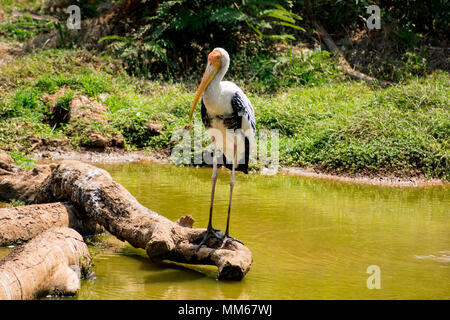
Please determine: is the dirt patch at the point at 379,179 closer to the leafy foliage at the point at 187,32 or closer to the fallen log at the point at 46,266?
the fallen log at the point at 46,266

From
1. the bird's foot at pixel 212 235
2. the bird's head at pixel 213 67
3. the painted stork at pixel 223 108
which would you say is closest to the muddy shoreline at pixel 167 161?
the painted stork at pixel 223 108

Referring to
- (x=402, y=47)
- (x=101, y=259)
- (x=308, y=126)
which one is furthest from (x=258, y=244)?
(x=402, y=47)

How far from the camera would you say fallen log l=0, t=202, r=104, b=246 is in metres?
5.65

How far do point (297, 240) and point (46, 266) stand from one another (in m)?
2.73

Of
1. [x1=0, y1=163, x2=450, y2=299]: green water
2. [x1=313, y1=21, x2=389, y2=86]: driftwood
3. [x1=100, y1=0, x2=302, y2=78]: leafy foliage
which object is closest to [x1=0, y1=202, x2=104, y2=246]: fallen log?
[x1=0, y1=163, x2=450, y2=299]: green water

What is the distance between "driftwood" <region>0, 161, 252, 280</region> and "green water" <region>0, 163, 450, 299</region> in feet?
0.58

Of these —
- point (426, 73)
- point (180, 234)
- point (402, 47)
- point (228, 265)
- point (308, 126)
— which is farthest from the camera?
point (402, 47)

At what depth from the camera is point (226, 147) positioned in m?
6.22

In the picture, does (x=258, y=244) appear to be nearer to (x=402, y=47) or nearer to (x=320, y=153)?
(x=320, y=153)

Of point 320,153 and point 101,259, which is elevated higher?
point 320,153

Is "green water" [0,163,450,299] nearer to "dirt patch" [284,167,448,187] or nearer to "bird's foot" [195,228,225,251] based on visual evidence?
"dirt patch" [284,167,448,187]

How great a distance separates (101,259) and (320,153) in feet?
16.7

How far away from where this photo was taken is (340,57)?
14383 mm

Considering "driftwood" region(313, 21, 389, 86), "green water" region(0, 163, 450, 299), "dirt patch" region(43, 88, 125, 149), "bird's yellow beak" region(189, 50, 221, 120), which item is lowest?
"green water" region(0, 163, 450, 299)
